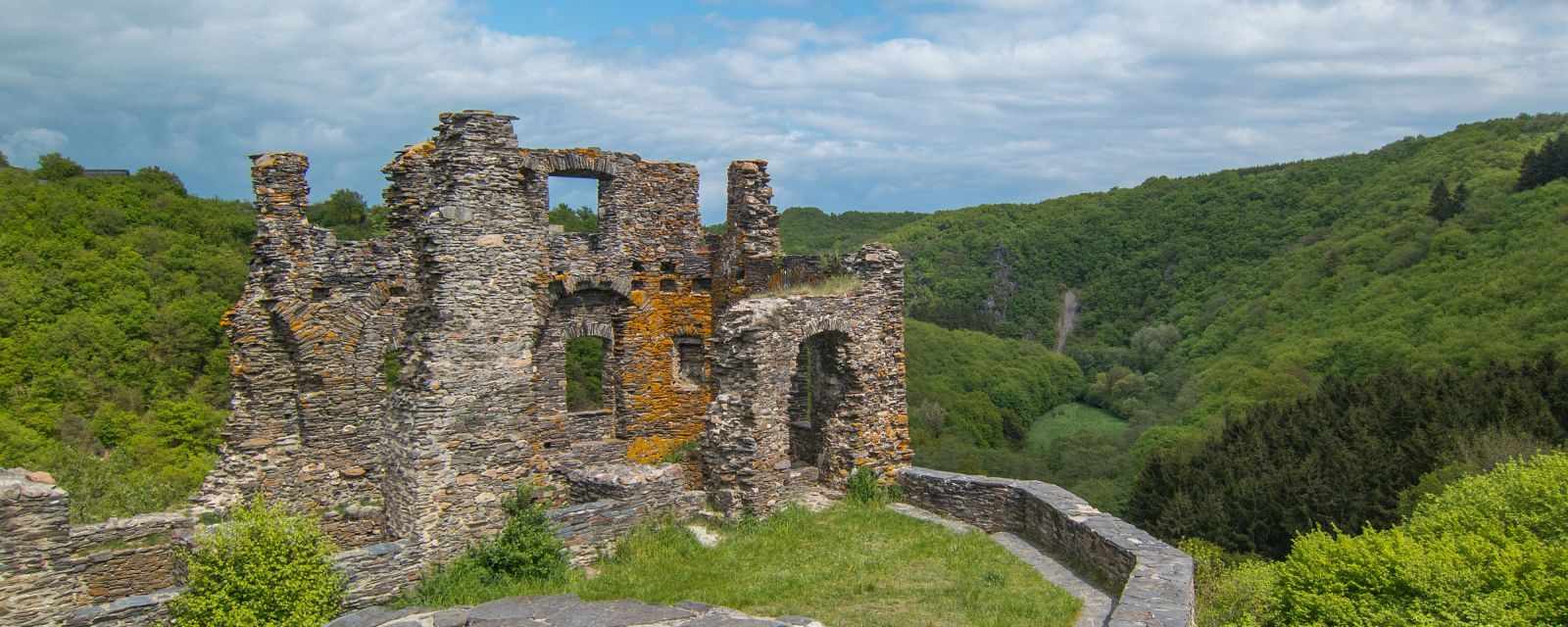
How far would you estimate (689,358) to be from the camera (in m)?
17.2

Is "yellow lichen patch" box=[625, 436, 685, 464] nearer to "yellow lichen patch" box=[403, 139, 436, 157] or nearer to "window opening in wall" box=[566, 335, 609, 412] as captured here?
"yellow lichen patch" box=[403, 139, 436, 157]

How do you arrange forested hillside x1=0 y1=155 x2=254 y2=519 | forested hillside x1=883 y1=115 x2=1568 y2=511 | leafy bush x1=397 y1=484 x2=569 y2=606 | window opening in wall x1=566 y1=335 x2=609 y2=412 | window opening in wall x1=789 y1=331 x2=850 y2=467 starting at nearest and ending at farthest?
leafy bush x1=397 y1=484 x2=569 y2=606, window opening in wall x1=789 y1=331 x2=850 y2=467, forested hillside x1=0 y1=155 x2=254 y2=519, window opening in wall x1=566 y1=335 x2=609 y2=412, forested hillside x1=883 y1=115 x2=1568 y2=511

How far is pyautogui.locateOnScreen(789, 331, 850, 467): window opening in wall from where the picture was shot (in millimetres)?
14398

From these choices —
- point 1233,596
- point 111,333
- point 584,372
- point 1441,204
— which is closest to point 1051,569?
point 1233,596

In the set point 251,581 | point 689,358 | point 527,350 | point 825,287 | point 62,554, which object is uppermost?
point 825,287

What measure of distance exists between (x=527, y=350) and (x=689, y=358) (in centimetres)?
576

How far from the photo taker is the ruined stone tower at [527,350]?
11086 millimetres

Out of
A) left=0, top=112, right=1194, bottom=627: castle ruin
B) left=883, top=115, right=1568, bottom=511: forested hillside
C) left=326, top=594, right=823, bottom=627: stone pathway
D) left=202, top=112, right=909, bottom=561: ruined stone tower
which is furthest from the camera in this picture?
left=883, top=115, right=1568, bottom=511: forested hillside

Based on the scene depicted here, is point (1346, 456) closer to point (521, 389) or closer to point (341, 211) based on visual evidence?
point (521, 389)

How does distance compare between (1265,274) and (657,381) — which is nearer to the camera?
(657,381)

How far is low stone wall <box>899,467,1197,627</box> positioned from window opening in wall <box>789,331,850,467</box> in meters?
1.52

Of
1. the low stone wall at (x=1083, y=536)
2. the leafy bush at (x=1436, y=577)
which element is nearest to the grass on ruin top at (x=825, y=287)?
the low stone wall at (x=1083, y=536)

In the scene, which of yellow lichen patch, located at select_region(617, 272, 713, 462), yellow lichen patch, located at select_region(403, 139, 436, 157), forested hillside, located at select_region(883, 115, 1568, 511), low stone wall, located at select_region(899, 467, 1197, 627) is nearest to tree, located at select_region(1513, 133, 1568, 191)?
forested hillside, located at select_region(883, 115, 1568, 511)

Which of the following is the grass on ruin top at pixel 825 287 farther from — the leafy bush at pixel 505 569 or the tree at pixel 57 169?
the tree at pixel 57 169
